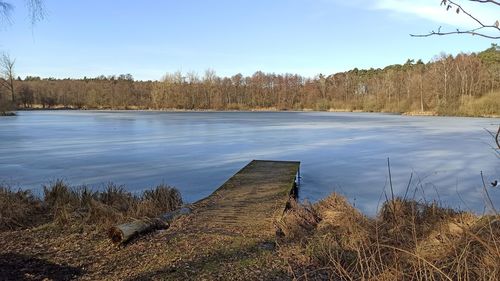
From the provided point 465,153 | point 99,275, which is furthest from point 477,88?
point 99,275

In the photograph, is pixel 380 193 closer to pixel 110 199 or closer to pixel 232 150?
pixel 110 199

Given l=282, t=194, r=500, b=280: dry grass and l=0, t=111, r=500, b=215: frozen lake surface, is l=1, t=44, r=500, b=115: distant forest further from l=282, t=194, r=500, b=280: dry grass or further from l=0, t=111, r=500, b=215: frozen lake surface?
l=282, t=194, r=500, b=280: dry grass

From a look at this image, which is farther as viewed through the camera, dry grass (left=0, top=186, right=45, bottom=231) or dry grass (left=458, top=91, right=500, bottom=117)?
dry grass (left=458, top=91, right=500, bottom=117)

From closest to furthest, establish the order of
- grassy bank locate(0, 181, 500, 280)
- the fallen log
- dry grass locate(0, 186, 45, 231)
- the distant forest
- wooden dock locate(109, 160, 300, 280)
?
grassy bank locate(0, 181, 500, 280) → wooden dock locate(109, 160, 300, 280) → the fallen log → dry grass locate(0, 186, 45, 231) → the distant forest

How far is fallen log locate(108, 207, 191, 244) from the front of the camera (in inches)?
191

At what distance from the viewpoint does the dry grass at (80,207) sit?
573 centimetres

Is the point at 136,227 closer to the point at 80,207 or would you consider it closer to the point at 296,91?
the point at 80,207

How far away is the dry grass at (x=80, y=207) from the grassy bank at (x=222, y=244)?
2 cm

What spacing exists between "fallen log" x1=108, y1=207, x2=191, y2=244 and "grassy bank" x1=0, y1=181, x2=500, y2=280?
4.2 inches

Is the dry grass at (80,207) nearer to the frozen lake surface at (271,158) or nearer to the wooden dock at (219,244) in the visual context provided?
the wooden dock at (219,244)

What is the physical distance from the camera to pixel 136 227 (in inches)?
199

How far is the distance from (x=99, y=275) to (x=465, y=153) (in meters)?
12.4

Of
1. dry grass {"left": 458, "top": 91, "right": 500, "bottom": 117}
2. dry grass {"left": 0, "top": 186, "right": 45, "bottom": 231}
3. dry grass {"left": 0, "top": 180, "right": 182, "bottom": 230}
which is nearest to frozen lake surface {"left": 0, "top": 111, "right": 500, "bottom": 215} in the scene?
dry grass {"left": 0, "top": 180, "right": 182, "bottom": 230}

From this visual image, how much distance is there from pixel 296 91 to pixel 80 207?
78901 mm
